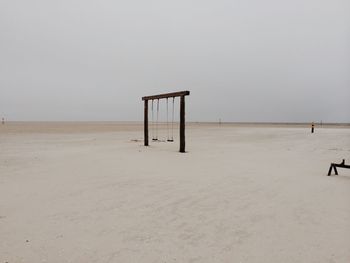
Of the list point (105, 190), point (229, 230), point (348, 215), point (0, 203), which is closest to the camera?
point (229, 230)

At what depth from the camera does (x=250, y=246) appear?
11.8 feet

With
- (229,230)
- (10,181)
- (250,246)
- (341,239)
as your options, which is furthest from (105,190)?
(341,239)

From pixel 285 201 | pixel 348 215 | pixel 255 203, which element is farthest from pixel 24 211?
pixel 348 215

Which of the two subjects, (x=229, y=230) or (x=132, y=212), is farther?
(x=132, y=212)

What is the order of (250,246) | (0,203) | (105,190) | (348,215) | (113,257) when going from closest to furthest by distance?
1. (113,257)
2. (250,246)
3. (348,215)
4. (0,203)
5. (105,190)

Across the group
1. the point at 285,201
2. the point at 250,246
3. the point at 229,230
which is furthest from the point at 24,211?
the point at 285,201

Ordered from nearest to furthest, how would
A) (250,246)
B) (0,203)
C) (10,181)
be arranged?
(250,246) → (0,203) → (10,181)

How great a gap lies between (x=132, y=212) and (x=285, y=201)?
290 cm

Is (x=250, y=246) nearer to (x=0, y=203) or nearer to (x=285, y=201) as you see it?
(x=285, y=201)

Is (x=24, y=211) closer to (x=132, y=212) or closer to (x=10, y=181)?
(x=132, y=212)

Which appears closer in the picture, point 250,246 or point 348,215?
point 250,246

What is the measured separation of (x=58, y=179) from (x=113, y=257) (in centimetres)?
456

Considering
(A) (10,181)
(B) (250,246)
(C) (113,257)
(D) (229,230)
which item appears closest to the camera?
(C) (113,257)

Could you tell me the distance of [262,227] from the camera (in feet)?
13.7
